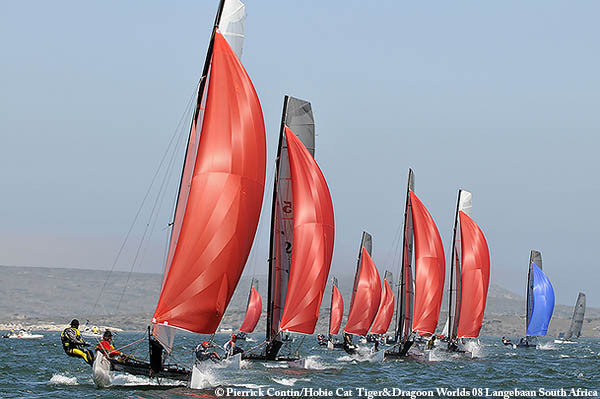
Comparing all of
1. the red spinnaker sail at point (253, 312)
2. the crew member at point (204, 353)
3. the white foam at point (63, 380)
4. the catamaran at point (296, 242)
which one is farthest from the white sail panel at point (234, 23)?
the red spinnaker sail at point (253, 312)

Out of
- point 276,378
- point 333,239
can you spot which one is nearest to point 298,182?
point 333,239

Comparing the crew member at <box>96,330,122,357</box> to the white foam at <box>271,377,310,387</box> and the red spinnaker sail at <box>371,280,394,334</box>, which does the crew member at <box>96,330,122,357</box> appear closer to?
the white foam at <box>271,377,310,387</box>

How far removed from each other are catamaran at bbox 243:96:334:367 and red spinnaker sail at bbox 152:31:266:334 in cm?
1000

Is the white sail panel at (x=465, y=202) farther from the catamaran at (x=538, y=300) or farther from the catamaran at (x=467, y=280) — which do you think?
the catamaran at (x=538, y=300)

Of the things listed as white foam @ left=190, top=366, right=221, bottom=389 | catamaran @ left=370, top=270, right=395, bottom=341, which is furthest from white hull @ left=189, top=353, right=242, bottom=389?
catamaran @ left=370, top=270, right=395, bottom=341

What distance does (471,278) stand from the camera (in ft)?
177

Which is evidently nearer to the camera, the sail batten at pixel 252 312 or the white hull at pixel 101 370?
the white hull at pixel 101 370

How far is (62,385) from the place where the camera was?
30.1 m

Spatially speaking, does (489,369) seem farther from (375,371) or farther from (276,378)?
(276,378)

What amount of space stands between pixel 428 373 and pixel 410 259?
39.3 ft

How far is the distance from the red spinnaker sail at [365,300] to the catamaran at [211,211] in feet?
131

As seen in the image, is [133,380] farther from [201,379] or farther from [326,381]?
[326,381]

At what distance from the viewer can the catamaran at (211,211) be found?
26.1 metres

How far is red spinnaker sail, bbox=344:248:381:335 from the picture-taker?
6675 cm
